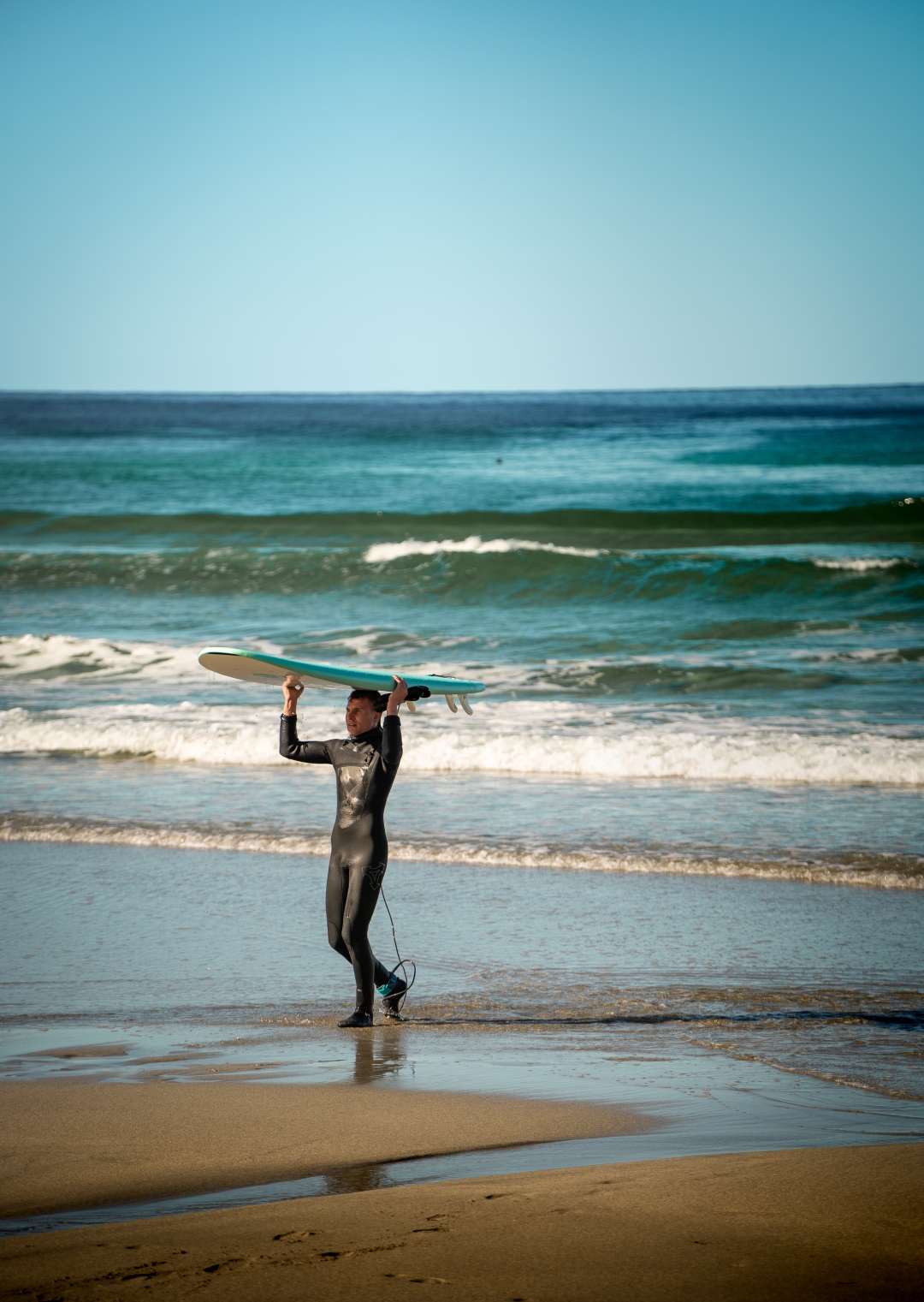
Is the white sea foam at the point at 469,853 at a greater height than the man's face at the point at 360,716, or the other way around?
the man's face at the point at 360,716

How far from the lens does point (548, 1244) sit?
11.1ft

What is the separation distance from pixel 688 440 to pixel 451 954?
177 ft

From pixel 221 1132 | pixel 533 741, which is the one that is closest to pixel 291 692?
pixel 221 1132

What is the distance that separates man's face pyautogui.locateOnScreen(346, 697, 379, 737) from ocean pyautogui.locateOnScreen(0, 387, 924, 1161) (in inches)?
57.7

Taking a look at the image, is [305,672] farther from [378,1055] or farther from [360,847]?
[378,1055]

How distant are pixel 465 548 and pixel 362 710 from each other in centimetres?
1975

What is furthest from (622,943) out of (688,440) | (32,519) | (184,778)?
(688,440)

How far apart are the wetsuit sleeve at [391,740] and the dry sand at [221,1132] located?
4.99 feet

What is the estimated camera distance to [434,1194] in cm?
373

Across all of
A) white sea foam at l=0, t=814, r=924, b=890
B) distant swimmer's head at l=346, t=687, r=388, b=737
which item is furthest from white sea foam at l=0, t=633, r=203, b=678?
distant swimmer's head at l=346, t=687, r=388, b=737

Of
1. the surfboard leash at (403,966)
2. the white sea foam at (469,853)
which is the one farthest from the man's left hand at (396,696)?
the white sea foam at (469,853)

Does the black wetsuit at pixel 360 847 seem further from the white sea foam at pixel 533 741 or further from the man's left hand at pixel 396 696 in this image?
the white sea foam at pixel 533 741

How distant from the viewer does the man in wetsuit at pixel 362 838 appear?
18.5 ft

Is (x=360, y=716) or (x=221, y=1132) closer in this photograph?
(x=221, y=1132)
